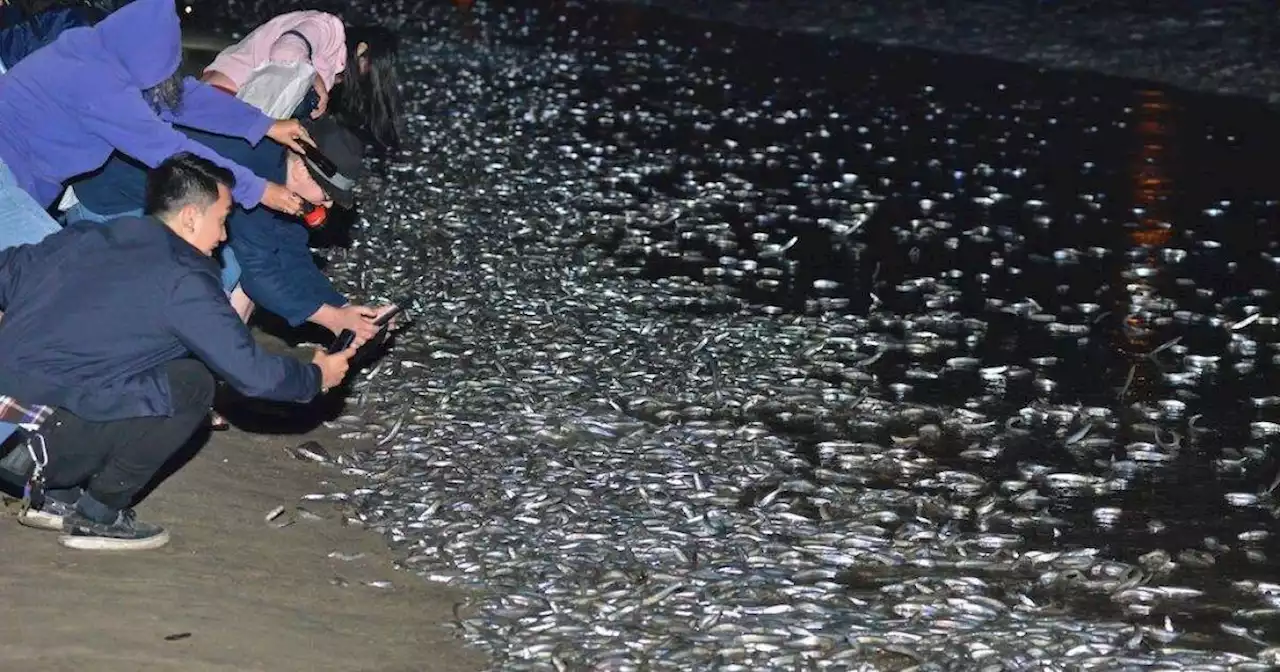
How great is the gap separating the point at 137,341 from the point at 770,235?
8250 mm

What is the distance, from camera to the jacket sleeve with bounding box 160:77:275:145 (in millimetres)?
8539

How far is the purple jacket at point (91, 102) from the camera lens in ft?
25.7

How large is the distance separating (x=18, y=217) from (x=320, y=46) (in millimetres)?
2064

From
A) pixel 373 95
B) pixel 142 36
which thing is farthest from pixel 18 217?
pixel 373 95

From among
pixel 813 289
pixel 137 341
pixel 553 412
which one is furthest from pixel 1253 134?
pixel 137 341

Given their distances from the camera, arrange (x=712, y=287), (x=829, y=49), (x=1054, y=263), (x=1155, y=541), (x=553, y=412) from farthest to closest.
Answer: (x=829, y=49)
(x=1054, y=263)
(x=712, y=287)
(x=553, y=412)
(x=1155, y=541)

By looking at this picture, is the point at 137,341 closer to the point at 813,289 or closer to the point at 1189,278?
the point at 813,289

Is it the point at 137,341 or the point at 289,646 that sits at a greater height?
the point at 137,341

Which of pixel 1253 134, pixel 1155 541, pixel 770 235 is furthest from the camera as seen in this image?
pixel 1253 134

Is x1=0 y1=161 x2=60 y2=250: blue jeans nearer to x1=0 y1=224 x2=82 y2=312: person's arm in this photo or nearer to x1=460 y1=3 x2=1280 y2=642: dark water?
x1=0 y1=224 x2=82 y2=312: person's arm

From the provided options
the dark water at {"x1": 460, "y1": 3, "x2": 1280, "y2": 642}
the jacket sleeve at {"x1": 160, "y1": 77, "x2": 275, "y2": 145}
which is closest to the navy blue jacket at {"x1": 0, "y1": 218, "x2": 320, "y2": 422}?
the jacket sleeve at {"x1": 160, "y1": 77, "x2": 275, "y2": 145}

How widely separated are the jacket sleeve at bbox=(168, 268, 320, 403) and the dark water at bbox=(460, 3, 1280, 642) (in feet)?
12.2

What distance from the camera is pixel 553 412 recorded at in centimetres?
990

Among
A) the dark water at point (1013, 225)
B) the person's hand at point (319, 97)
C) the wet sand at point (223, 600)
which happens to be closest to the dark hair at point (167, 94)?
the person's hand at point (319, 97)
